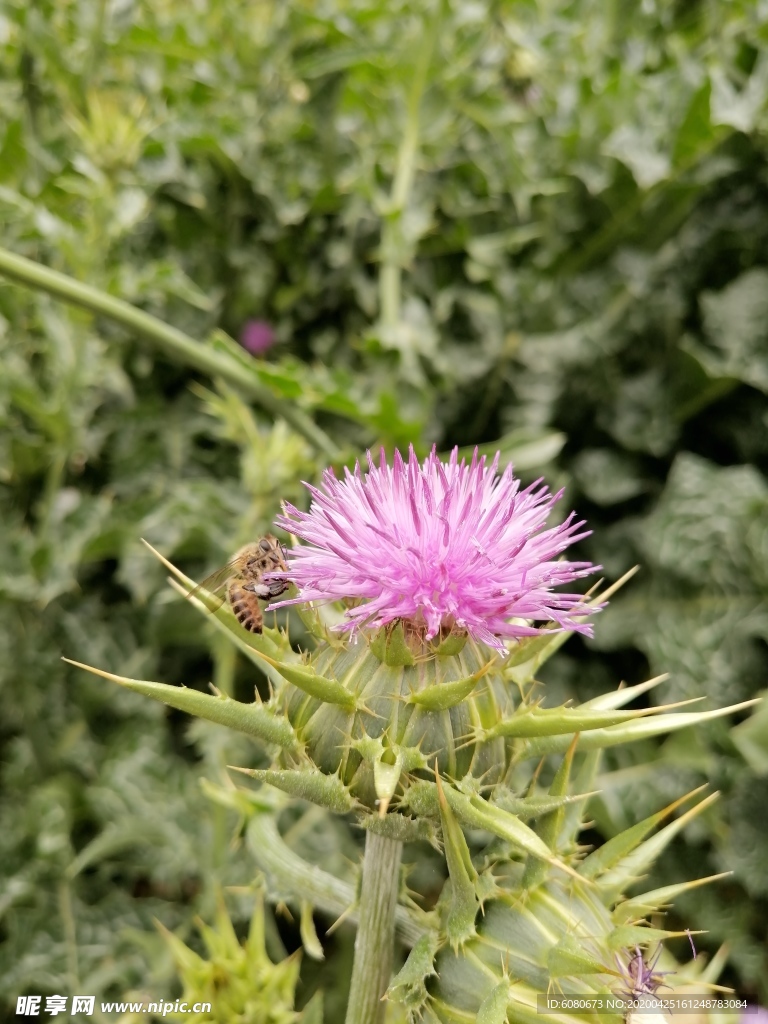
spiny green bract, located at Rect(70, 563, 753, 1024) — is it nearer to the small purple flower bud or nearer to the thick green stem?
the thick green stem

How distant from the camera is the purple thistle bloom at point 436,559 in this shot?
67 cm

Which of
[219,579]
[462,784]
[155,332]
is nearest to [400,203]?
[155,332]

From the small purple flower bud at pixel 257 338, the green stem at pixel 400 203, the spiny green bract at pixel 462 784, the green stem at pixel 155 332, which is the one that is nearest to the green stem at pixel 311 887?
the spiny green bract at pixel 462 784

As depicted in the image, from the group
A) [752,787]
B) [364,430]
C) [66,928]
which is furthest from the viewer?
[364,430]

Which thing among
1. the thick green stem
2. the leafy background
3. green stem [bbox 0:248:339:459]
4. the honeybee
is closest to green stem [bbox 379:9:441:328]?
the leafy background

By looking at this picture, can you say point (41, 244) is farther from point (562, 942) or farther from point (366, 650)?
point (562, 942)

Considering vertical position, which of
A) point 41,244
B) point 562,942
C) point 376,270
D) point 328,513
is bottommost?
point 562,942

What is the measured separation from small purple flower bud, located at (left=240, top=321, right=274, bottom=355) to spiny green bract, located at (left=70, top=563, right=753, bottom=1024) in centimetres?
121

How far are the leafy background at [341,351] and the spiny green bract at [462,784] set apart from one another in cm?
58

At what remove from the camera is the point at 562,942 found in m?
0.63

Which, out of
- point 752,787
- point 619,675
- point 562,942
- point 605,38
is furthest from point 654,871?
point 605,38

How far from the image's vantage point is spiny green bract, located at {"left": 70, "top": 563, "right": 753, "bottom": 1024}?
0.63 m

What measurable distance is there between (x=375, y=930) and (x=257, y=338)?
1397 millimetres

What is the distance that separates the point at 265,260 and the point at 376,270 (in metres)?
0.29
